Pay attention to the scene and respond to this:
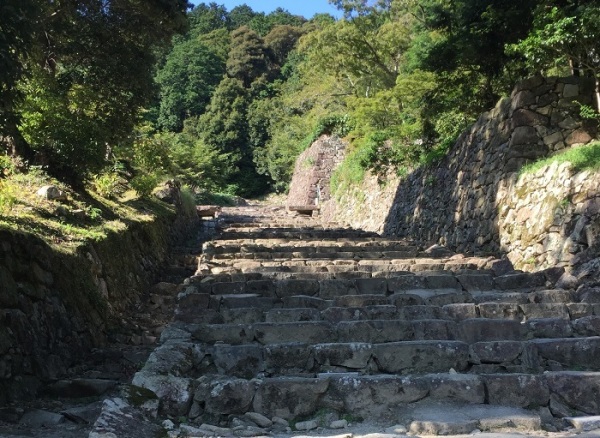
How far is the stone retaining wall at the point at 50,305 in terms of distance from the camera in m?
4.07

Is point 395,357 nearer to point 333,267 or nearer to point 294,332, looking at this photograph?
point 294,332

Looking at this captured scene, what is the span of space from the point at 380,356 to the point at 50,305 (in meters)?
3.03

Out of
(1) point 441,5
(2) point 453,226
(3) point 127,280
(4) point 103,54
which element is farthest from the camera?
(1) point 441,5

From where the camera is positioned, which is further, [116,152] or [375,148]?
[375,148]

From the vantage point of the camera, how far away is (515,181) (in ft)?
24.7

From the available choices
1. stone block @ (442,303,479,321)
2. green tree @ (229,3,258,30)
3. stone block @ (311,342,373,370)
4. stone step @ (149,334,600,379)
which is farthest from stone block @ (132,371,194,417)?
green tree @ (229,3,258,30)

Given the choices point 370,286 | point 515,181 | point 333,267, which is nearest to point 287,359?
point 370,286

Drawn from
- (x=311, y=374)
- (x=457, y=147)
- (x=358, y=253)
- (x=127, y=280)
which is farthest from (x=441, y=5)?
(x=311, y=374)

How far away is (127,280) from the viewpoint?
23.2 feet

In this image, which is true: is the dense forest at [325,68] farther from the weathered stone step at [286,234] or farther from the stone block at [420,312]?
the stone block at [420,312]

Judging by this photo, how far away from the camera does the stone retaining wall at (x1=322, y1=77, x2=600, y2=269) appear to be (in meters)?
6.38

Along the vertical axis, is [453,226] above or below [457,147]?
below

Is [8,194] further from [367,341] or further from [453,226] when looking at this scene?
[453,226]

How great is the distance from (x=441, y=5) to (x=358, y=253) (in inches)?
218
